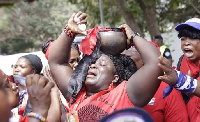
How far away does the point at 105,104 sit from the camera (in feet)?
7.81

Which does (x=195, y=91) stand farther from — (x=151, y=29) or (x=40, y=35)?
(x=40, y=35)

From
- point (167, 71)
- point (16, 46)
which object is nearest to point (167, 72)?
point (167, 71)

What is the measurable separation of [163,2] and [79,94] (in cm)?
1139

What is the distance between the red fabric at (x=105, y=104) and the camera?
92.5 inches

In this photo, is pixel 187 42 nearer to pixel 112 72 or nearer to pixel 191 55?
pixel 191 55

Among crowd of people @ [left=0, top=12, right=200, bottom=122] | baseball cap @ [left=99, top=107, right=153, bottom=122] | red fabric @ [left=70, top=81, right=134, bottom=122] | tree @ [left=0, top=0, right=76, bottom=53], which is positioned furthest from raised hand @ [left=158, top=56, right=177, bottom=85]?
tree @ [left=0, top=0, right=76, bottom=53]

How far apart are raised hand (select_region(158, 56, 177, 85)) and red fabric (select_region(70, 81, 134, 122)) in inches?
12.3

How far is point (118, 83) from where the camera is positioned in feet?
8.64

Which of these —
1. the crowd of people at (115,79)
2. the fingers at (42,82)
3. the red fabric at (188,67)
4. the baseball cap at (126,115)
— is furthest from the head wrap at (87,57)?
the baseball cap at (126,115)

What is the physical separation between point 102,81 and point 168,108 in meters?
0.62

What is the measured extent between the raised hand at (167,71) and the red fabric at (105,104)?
31cm

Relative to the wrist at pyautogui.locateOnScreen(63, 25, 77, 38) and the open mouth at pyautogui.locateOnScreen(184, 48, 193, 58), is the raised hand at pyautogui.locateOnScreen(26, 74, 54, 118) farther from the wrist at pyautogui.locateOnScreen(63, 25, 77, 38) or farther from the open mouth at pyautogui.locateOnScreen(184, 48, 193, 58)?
the open mouth at pyautogui.locateOnScreen(184, 48, 193, 58)

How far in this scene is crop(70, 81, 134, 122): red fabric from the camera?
2.35 metres

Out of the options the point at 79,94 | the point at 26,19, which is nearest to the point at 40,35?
the point at 26,19
